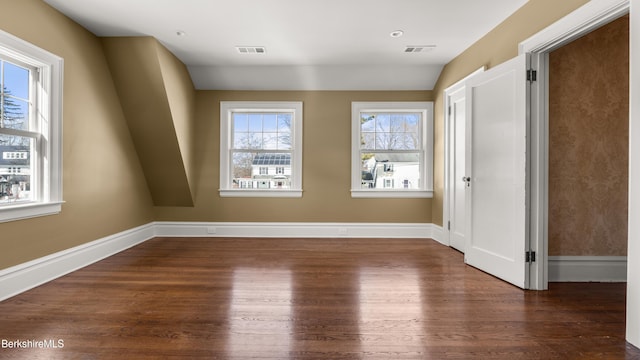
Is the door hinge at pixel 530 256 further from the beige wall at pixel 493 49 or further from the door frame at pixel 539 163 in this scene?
the beige wall at pixel 493 49

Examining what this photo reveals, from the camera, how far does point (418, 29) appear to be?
347 centimetres

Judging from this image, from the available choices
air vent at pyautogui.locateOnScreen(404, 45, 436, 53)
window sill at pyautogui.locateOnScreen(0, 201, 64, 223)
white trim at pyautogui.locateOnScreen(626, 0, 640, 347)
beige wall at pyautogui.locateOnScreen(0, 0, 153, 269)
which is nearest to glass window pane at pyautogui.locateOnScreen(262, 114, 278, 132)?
beige wall at pyautogui.locateOnScreen(0, 0, 153, 269)

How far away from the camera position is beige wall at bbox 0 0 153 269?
2691 millimetres

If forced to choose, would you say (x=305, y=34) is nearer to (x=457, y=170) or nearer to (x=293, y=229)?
(x=457, y=170)

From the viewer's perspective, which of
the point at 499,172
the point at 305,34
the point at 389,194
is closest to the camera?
the point at 499,172

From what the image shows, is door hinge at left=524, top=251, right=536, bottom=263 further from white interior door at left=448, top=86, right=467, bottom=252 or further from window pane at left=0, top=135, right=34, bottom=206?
window pane at left=0, top=135, right=34, bottom=206

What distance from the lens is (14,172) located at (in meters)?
2.78

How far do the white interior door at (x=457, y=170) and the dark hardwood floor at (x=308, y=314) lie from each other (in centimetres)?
81

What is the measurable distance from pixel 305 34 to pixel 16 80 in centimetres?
272

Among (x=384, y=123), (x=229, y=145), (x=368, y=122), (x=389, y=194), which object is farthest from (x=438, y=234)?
(x=229, y=145)

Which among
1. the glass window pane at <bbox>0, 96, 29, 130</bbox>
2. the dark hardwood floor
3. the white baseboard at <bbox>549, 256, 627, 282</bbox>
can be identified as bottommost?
the dark hardwood floor

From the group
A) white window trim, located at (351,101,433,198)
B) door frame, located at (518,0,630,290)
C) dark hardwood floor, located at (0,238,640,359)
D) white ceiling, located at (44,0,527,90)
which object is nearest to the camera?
dark hardwood floor, located at (0,238,640,359)

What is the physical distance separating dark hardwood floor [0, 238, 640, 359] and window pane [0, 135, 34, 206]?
840 millimetres

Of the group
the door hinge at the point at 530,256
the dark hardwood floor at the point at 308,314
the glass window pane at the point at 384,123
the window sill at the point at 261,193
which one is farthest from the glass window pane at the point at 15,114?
the door hinge at the point at 530,256
